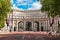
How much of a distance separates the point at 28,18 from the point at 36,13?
905 centimetres

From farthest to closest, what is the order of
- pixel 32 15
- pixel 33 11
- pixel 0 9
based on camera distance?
pixel 33 11 < pixel 32 15 < pixel 0 9

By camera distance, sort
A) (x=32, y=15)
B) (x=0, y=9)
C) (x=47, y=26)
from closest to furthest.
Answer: (x=0, y=9) → (x=47, y=26) → (x=32, y=15)

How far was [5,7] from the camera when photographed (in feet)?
141

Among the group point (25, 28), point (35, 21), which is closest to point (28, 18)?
point (35, 21)

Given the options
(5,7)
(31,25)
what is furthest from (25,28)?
(5,7)

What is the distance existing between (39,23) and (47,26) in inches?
193

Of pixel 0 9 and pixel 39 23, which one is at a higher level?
pixel 0 9

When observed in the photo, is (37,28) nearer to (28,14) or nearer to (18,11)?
(28,14)

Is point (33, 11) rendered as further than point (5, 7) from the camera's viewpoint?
Yes

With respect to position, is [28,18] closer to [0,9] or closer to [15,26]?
[15,26]

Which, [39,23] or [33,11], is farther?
[33,11]

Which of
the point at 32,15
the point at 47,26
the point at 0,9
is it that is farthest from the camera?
the point at 32,15

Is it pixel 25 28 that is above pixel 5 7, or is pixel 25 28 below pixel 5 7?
below

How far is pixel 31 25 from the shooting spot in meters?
119
